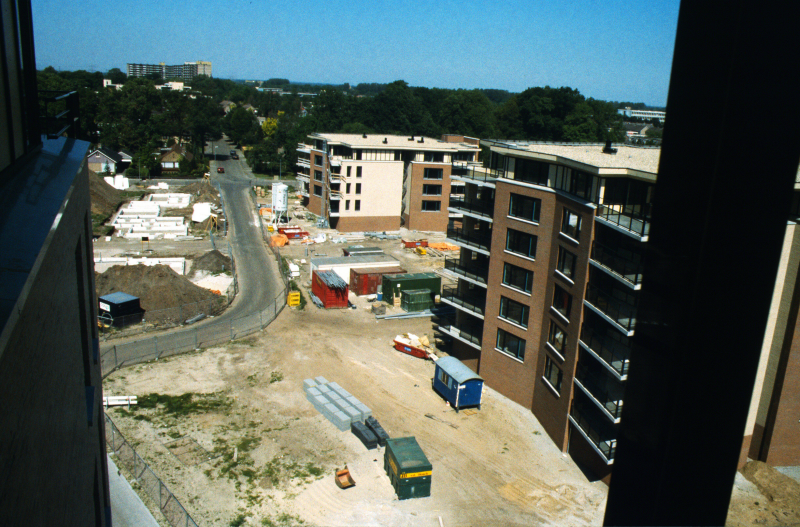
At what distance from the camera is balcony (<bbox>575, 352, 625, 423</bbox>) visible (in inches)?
757

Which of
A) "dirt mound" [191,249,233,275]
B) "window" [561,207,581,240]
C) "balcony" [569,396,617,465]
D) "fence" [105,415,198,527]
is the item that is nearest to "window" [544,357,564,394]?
"balcony" [569,396,617,465]

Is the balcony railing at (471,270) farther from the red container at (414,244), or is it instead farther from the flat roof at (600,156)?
the red container at (414,244)

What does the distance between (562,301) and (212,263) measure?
94.1ft

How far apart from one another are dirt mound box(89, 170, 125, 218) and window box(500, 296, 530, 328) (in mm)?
45361

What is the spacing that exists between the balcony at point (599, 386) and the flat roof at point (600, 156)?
6.81m

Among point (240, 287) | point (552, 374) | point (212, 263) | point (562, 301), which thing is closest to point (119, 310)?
point (240, 287)

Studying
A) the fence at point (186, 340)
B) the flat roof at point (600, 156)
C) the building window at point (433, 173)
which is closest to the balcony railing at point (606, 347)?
the flat roof at point (600, 156)

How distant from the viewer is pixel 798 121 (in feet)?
Answer: 5.53

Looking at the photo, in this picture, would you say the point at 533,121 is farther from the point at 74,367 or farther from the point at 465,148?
the point at 74,367

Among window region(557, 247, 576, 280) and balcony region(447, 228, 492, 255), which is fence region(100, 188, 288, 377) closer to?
balcony region(447, 228, 492, 255)

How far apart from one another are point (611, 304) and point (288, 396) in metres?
14.3

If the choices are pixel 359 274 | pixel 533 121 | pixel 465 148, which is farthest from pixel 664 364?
pixel 533 121

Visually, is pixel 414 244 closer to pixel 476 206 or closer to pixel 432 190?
pixel 432 190

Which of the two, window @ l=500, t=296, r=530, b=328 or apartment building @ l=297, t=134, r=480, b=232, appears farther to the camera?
apartment building @ l=297, t=134, r=480, b=232
